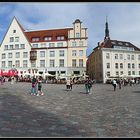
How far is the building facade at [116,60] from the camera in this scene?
81.7m

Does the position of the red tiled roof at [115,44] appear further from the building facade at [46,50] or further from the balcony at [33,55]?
the balcony at [33,55]

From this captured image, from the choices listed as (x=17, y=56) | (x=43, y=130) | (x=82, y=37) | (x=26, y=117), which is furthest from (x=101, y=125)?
(x=17, y=56)

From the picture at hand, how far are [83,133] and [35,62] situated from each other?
6725 cm

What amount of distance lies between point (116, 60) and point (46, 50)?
74.2 feet

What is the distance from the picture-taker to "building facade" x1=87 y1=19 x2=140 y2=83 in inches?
3216

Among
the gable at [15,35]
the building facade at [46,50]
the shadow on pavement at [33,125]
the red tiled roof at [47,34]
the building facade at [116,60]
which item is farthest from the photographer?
the building facade at [116,60]

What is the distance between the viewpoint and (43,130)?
31.7 feet

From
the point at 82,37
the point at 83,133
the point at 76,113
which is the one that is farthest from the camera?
the point at 82,37

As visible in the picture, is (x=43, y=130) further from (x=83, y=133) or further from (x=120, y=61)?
(x=120, y=61)

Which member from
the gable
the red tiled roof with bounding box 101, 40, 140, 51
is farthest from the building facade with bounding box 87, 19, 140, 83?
the gable

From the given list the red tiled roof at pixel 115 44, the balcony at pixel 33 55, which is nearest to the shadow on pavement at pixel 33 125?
the balcony at pixel 33 55

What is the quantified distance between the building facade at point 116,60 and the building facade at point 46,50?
11.3 metres

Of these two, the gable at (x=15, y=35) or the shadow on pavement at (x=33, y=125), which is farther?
the gable at (x=15, y=35)

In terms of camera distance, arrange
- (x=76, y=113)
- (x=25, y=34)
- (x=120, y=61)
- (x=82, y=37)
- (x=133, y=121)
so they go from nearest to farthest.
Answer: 1. (x=133, y=121)
2. (x=76, y=113)
3. (x=82, y=37)
4. (x=25, y=34)
5. (x=120, y=61)
